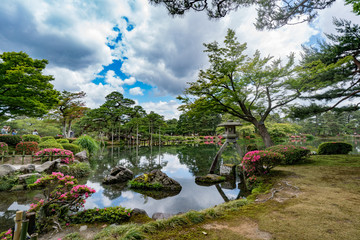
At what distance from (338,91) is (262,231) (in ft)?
29.7

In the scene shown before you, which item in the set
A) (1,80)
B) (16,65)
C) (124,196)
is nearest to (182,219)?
(124,196)

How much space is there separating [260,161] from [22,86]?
12114 millimetres

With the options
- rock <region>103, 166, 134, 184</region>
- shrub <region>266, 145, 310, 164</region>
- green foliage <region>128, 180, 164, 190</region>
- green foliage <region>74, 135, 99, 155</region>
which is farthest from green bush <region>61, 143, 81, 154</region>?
shrub <region>266, 145, 310, 164</region>

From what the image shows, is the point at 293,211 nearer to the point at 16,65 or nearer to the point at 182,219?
the point at 182,219

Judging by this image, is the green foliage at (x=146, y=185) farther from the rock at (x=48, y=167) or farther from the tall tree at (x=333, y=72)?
the tall tree at (x=333, y=72)

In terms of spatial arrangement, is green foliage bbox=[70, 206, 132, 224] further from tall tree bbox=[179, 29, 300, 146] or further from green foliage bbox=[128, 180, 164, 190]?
tall tree bbox=[179, 29, 300, 146]

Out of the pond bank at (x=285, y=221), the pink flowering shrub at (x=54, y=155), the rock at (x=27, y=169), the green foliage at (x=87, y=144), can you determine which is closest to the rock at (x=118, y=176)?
the rock at (x=27, y=169)

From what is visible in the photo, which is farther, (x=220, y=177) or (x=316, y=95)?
(x=316, y=95)

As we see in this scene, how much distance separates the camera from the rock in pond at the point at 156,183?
5.43 metres

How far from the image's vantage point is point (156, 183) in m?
5.51

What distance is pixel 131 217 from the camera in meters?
3.07

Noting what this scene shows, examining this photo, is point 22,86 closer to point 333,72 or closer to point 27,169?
point 27,169

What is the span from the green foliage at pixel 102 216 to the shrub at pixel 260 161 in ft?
13.2

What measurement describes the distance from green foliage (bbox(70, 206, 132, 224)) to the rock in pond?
97.8 inches
